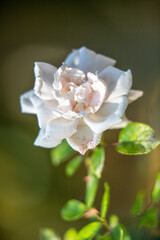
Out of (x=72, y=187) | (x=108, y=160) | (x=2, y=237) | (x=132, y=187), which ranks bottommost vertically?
(x=2, y=237)

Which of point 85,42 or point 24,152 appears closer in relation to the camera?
point 85,42

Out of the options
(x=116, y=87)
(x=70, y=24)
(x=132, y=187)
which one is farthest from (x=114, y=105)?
(x=70, y=24)

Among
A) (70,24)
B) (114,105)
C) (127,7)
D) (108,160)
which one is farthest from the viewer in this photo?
(70,24)

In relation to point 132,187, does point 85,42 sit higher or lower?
higher

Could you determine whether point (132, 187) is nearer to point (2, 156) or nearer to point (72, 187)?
point (72, 187)

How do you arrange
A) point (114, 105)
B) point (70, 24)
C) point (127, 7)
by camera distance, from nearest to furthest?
point (114, 105), point (127, 7), point (70, 24)

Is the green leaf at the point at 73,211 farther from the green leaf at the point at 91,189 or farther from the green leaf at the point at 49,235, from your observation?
the green leaf at the point at 49,235
